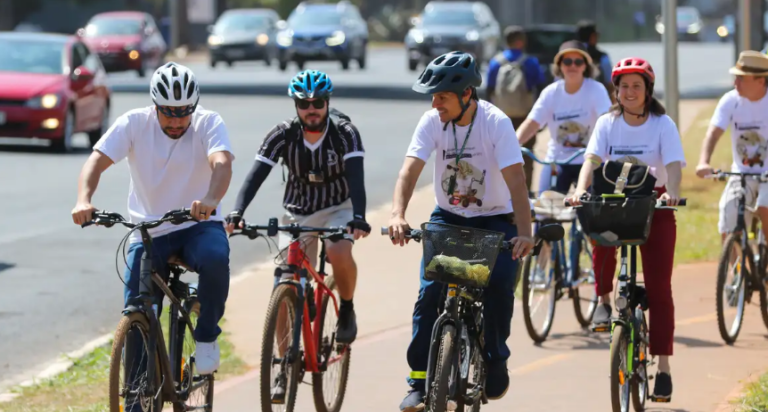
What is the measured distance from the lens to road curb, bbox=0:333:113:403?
7949 mm

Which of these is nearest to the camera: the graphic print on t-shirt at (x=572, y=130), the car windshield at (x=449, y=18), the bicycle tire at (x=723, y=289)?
the bicycle tire at (x=723, y=289)

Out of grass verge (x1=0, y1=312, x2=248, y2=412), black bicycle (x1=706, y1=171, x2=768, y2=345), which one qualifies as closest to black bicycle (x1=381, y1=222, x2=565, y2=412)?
grass verge (x1=0, y1=312, x2=248, y2=412)

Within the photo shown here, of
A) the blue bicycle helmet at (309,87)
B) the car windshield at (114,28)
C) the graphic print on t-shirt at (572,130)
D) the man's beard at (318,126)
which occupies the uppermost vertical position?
the car windshield at (114,28)

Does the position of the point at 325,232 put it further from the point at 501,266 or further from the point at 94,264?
the point at 94,264

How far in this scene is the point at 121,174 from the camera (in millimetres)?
18906

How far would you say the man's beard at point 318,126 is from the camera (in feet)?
23.2

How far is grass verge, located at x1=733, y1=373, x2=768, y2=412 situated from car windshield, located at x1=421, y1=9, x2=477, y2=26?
31423 millimetres

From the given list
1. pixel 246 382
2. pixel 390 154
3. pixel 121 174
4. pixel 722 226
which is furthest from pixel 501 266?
pixel 390 154

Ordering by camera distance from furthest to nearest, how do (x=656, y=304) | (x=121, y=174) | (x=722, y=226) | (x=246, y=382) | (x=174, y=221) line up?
(x=121, y=174) → (x=722, y=226) → (x=246, y=382) → (x=656, y=304) → (x=174, y=221)

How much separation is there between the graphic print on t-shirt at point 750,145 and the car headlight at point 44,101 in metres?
13.2

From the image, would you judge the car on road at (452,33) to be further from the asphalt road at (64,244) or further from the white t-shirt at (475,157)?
the white t-shirt at (475,157)

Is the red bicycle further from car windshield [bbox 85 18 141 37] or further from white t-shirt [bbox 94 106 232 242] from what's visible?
car windshield [bbox 85 18 141 37]

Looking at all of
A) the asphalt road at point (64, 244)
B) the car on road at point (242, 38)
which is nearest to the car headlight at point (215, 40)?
the car on road at point (242, 38)

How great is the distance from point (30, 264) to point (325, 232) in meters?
6.06
